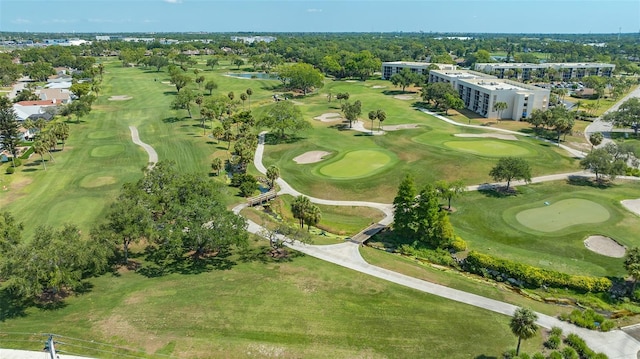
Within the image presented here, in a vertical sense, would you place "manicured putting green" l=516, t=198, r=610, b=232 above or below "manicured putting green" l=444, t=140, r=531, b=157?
below

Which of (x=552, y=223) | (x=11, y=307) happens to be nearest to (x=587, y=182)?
(x=552, y=223)

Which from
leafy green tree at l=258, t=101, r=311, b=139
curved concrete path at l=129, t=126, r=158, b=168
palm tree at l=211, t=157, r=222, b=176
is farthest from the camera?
leafy green tree at l=258, t=101, r=311, b=139

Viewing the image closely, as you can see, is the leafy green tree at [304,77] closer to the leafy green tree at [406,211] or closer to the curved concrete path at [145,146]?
the curved concrete path at [145,146]

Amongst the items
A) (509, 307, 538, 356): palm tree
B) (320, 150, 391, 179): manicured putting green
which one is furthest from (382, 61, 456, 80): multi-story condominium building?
(509, 307, 538, 356): palm tree

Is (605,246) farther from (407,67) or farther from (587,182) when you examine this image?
(407,67)

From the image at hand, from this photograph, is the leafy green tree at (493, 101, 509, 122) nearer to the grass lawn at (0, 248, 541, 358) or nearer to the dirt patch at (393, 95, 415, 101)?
the dirt patch at (393, 95, 415, 101)

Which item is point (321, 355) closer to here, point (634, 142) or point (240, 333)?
point (240, 333)

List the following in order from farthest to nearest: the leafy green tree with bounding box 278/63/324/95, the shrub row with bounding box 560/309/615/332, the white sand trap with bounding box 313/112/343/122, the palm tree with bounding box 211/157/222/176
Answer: the leafy green tree with bounding box 278/63/324/95, the white sand trap with bounding box 313/112/343/122, the palm tree with bounding box 211/157/222/176, the shrub row with bounding box 560/309/615/332

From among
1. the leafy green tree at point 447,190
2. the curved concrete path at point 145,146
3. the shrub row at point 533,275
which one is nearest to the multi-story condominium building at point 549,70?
the leafy green tree at point 447,190
